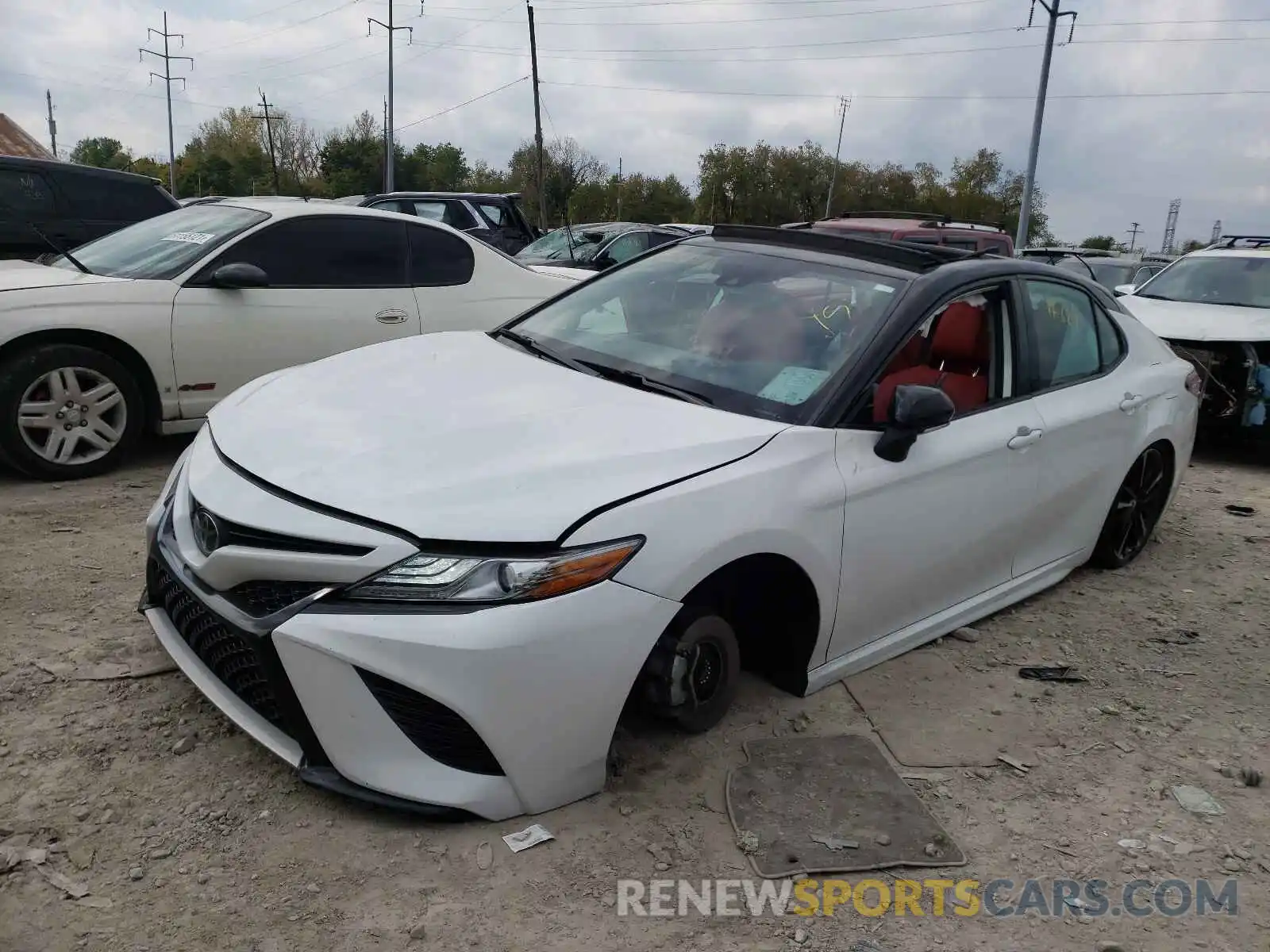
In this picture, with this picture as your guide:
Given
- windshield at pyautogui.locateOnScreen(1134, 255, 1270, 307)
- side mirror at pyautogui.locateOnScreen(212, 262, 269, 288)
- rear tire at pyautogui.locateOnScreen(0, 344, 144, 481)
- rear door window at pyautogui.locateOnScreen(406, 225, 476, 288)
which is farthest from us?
windshield at pyautogui.locateOnScreen(1134, 255, 1270, 307)

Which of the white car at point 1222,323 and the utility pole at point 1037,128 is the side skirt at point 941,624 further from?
the utility pole at point 1037,128

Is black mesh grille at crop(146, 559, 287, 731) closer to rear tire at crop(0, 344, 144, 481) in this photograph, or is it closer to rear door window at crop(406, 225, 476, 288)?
rear tire at crop(0, 344, 144, 481)

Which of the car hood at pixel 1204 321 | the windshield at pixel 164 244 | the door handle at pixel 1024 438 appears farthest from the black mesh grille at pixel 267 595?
the car hood at pixel 1204 321

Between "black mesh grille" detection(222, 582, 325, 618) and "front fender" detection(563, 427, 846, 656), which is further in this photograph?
"front fender" detection(563, 427, 846, 656)

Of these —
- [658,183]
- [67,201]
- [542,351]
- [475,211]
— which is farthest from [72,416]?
[658,183]

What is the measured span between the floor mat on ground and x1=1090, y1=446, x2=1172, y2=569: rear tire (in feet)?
7.44

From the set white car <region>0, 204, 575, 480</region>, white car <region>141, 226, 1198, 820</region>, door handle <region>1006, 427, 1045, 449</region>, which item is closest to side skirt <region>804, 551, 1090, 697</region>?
white car <region>141, 226, 1198, 820</region>

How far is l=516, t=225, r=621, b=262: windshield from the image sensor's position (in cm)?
1423

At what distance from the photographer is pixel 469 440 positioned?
2.79m

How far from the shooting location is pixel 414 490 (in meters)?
2.53

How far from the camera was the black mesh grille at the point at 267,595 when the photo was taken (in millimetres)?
2455

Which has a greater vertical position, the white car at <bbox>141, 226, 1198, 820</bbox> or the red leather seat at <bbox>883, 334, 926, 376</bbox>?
the red leather seat at <bbox>883, 334, 926, 376</bbox>

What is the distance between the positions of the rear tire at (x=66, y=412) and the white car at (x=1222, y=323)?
6125 mm

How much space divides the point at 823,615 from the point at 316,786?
158cm
